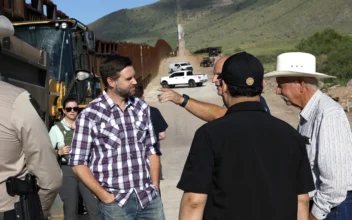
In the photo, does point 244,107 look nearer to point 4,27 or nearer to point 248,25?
point 4,27

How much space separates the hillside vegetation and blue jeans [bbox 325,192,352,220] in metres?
66.7

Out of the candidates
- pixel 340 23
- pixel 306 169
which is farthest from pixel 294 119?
pixel 340 23

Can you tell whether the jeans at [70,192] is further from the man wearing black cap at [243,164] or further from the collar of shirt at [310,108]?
the man wearing black cap at [243,164]

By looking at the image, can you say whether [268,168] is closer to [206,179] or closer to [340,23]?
[206,179]

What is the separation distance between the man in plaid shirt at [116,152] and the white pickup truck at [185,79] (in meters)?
31.6

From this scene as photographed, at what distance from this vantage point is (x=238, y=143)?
2512 mm

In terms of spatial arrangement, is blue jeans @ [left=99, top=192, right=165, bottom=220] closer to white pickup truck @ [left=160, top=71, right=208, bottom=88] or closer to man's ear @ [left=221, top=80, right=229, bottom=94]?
man's ear @ [left=221, top=80, right=229, bottom=94]

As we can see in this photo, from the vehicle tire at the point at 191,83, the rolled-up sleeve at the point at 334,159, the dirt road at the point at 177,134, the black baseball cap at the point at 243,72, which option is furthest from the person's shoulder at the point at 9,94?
the vehicle tire at the point at 191,83

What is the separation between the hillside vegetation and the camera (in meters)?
96.2

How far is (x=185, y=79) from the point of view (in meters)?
36.3

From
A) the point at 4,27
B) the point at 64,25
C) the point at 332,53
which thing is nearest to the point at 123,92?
the point at 4,27

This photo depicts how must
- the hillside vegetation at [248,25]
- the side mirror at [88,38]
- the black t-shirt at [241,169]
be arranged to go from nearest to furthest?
the black t-shirt at [241,169]
the side mirror at [88,38]
the hillside vegetation at [248,25]

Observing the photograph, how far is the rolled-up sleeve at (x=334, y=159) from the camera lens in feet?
10.4

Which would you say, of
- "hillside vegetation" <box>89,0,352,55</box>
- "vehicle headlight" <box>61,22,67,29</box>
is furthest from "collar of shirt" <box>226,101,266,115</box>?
"hillside vegetation" <box>89,0,352,55</box>
